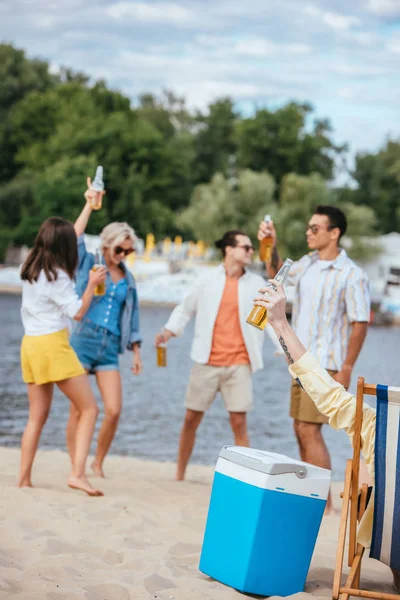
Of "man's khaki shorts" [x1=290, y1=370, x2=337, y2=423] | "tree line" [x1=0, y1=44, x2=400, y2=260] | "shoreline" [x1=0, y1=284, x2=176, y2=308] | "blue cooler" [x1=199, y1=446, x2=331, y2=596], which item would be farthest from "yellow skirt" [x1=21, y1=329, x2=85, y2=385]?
"tree line" [x1=0, y1=44, x2=400, y2=260]

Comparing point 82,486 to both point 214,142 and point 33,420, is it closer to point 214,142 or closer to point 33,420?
point 33,420

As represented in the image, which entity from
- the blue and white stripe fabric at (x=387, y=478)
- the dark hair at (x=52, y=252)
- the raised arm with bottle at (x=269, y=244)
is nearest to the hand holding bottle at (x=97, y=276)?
the dark hair at (x=52, y=252)

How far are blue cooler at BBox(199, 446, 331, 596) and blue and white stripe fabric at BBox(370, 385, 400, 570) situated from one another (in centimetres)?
38

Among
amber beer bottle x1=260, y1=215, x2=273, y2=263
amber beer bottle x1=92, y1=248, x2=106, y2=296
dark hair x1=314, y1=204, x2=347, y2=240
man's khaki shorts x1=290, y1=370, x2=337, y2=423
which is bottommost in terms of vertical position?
man's khaki shorts x1=290, y1=370, x2=337, y2=423

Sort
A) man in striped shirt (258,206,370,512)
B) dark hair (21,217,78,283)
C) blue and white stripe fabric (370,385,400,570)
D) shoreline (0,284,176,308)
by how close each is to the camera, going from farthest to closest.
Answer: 1. shoreline (0,284,176,308)
2. man in striped shirt (258,206,370,512)
3. dark hair (21,217,78,283)
4. blue and white stripe fabric (370,385,400,570)

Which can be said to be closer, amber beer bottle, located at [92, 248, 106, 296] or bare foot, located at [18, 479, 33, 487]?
bare foot, located at [18, 479, 33, 487]

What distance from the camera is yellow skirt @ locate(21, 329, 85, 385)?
20.5 feet

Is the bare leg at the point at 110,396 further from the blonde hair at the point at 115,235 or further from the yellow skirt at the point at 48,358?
the blonde hair at the point at 115,235

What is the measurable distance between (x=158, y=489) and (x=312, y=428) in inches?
54.5

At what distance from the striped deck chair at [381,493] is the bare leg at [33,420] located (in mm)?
2790

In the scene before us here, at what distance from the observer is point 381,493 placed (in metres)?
4.04

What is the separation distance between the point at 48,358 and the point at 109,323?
939 mm

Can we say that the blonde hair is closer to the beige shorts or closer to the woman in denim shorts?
the woman in denim shorts

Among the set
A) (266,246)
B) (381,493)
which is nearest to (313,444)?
(266,246)
